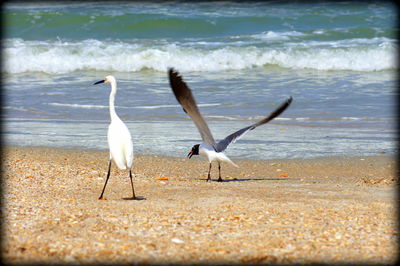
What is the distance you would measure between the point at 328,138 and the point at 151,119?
Result: 3.24 metres

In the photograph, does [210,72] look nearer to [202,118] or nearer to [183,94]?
[202,118]

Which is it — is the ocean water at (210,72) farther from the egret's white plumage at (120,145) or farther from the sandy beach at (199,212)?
the egret's white plumage at (120,145)

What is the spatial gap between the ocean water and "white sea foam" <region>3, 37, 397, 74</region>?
0.04 metres

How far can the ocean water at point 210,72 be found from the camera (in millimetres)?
9695

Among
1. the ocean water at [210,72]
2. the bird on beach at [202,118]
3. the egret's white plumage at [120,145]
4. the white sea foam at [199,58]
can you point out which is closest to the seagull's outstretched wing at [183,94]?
the bird on beach at [202,118]

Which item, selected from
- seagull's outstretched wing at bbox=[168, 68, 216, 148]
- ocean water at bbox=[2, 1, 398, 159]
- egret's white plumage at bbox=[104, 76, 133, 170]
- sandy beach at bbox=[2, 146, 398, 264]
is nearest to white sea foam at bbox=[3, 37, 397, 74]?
ocean water at bbox=[2, 1, 398, 159]

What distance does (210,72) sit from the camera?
17391 mm

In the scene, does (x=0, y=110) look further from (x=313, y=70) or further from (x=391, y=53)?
(x=391, y=53)

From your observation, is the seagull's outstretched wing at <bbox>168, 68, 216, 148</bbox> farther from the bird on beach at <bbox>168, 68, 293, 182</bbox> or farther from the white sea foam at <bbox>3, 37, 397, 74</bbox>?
the white sea foam at <bbox>3, 37, 397, 74</bbox>

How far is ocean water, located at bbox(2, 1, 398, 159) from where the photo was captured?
9695mm

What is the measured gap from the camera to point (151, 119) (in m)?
11.1

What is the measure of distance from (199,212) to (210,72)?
483 inches

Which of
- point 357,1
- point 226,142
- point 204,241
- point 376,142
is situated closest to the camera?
point 204,241

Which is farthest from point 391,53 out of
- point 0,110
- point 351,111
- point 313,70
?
point 0,110
